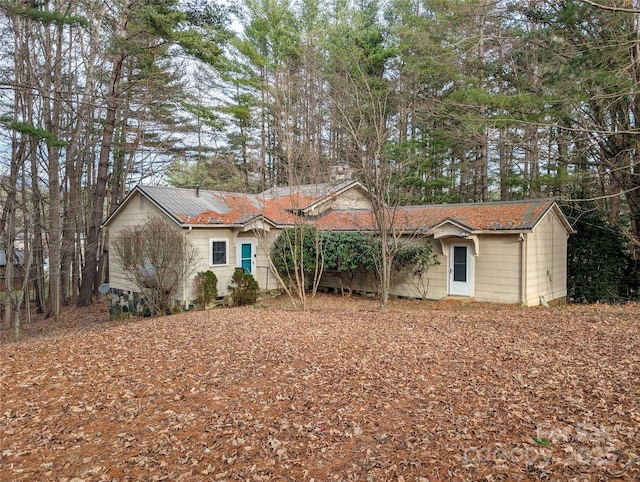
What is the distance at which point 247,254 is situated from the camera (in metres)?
14.3

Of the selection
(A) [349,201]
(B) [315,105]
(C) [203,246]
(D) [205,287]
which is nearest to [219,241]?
(C) [203,246]

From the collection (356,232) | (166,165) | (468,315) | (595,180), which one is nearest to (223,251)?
(356,232)

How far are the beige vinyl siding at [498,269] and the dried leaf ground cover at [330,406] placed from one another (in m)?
3.90

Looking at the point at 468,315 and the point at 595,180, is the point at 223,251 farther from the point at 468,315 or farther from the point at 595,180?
the point at 595,180

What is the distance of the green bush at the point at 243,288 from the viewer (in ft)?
42.8

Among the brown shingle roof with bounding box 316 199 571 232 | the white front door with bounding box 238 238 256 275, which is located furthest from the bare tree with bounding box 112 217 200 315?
the brown shingle roof with bounding box 316 199 571 232

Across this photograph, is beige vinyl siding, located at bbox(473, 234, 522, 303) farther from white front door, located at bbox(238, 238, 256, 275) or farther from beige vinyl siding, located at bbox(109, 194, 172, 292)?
beige vinyl siding, located at bbox(109, 194, 172, 292)

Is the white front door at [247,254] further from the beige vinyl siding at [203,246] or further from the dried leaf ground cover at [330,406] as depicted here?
the dried leaf ground cover at [330,406]

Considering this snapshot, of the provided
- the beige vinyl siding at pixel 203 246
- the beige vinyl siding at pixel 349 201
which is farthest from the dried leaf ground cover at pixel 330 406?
the beige vinyl siding at pixel 349 201

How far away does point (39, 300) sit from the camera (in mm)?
17750

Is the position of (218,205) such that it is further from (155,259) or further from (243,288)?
(155,259)

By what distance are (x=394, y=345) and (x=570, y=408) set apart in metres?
2.93

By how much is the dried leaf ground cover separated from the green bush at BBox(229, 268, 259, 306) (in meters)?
5.27

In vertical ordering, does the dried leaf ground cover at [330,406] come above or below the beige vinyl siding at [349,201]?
below
